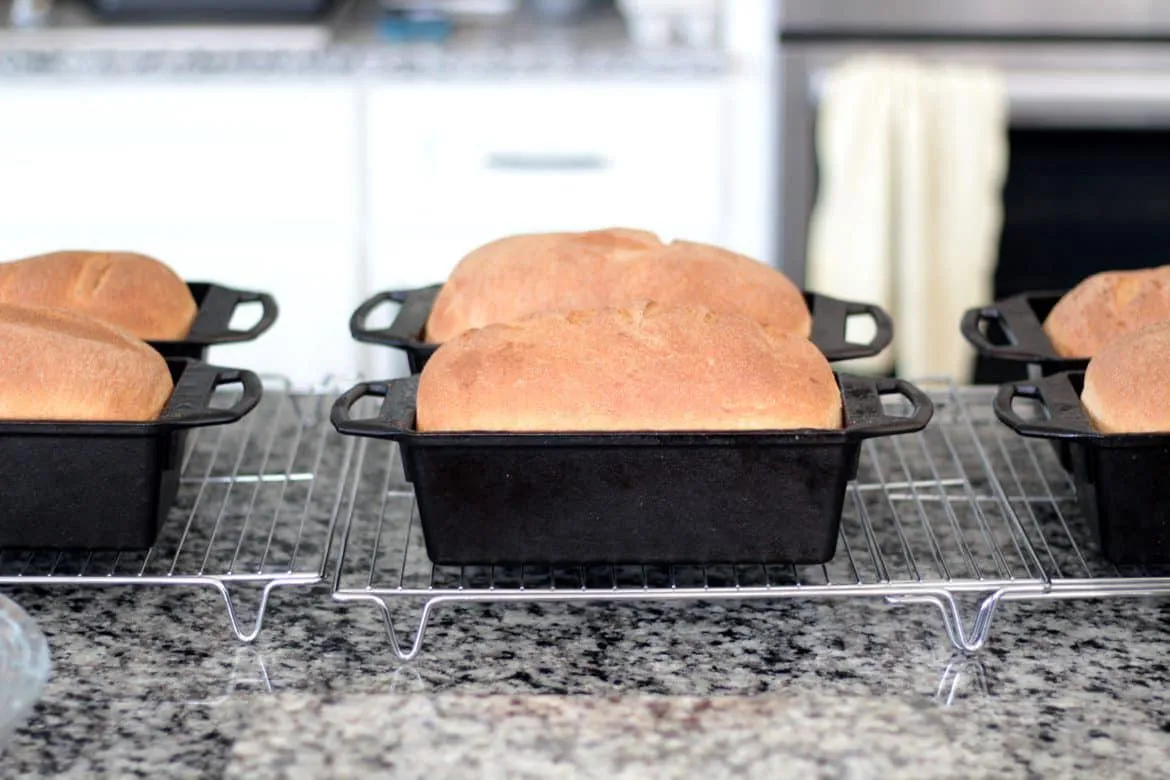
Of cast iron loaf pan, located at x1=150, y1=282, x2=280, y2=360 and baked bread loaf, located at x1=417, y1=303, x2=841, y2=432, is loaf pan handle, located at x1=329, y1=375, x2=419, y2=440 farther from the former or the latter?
cast iron loaf pan, located at x1=150, y1=282, x2=280, y2=360

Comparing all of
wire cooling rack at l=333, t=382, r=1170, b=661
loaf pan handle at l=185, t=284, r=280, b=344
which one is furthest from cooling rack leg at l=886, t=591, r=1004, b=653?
loaf pan handle at l=185, t=284, r=280, b=344

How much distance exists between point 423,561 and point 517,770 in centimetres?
25

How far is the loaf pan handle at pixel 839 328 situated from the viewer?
3.64ft

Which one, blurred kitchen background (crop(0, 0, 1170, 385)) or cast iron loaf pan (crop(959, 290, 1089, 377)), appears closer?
cast iron loaf pan (crop(959, 290, 1089, 377))

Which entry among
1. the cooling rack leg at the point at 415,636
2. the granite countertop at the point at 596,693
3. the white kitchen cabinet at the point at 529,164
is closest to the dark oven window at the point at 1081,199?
the white kitchen cabinet at the point at 529,164

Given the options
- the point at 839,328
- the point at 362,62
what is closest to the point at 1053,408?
the point at 839,328

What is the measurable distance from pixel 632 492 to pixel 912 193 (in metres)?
1.57

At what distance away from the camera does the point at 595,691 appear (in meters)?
0.86

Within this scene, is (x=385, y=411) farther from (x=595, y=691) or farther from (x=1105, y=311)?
(x=1105, y=311)

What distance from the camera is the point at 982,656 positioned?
897 mm

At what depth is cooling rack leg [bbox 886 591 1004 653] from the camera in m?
0.89

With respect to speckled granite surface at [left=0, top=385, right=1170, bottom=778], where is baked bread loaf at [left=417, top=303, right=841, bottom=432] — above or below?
above

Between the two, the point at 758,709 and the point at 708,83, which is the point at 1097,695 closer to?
the point at 758,709

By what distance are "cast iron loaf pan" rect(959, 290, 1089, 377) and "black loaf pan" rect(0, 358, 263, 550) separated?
562mm
